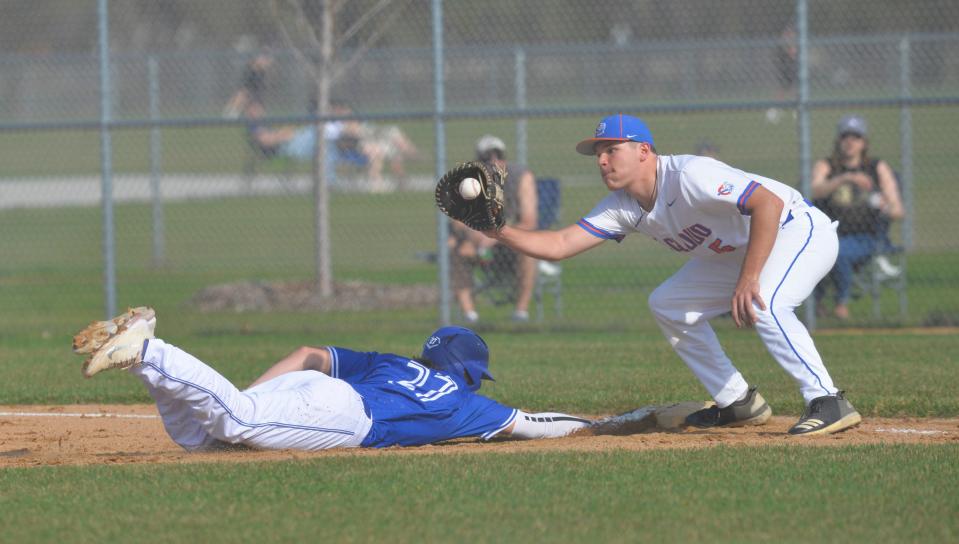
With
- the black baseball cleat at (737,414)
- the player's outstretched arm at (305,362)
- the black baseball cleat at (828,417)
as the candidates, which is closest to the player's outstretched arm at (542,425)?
the black baseball cleat at (737,414)

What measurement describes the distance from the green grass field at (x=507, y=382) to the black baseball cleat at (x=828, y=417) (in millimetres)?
376

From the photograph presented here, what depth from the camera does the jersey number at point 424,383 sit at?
19.6ft

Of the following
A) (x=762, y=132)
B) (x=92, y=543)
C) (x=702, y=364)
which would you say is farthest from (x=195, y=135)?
(x=92, y=543)

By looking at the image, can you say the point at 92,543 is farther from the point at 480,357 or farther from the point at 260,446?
the point at 480,357

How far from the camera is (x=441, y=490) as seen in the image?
16.4ft

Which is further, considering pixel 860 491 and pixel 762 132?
pixel 762 132

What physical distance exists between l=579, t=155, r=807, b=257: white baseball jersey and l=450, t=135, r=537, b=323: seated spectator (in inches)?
182

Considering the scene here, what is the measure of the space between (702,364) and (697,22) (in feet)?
27.1

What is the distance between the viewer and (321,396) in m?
5.72

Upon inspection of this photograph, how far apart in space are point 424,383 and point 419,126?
16907 millimetres

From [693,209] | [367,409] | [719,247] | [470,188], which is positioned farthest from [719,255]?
[367,409]

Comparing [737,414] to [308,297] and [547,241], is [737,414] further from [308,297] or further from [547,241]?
[308,297]

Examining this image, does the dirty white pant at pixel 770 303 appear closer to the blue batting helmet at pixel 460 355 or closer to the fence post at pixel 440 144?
the blue batting helmet at pixel 460 355

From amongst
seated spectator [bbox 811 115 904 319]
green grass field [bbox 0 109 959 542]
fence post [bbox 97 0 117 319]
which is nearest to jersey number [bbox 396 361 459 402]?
green grass field [bbox 0 109 959 542]
